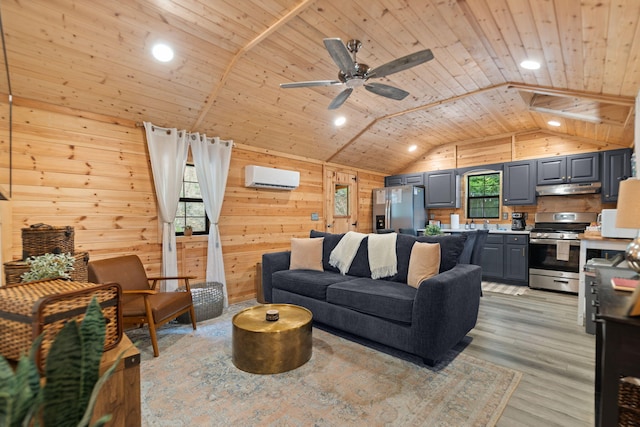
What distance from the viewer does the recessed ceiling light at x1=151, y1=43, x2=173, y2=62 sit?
279cm

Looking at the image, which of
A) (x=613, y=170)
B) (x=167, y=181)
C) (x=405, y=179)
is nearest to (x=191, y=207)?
(x=167, y=181)

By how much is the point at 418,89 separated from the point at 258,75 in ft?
7.05

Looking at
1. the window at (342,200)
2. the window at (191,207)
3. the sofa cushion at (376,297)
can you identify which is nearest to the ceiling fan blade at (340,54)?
the sofa cushion at (376,297)

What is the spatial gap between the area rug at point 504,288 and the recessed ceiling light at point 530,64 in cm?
318

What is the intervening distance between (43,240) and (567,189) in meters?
6.67

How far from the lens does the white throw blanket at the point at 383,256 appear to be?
129 inches

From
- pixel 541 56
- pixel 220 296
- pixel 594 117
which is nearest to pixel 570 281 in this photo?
pixel 594 117

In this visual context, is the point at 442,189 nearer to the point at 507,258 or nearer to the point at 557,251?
the point at 507,258

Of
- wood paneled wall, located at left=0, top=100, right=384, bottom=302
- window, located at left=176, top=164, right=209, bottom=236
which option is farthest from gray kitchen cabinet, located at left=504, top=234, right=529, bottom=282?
window, located at left=176, top=164, right=209, bottom=236

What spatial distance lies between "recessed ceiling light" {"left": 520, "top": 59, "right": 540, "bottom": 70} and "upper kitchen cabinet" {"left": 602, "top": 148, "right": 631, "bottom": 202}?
8.39 ft

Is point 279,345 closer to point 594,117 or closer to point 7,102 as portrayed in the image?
point 7,102

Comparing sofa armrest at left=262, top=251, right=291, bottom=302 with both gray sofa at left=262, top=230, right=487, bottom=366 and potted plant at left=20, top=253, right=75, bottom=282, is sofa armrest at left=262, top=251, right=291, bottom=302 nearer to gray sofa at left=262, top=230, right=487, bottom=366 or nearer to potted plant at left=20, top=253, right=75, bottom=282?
gray sofa at left=262, top=230, right=487, bottom=366

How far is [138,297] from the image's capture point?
9.66 ft

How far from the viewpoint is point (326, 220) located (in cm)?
594
